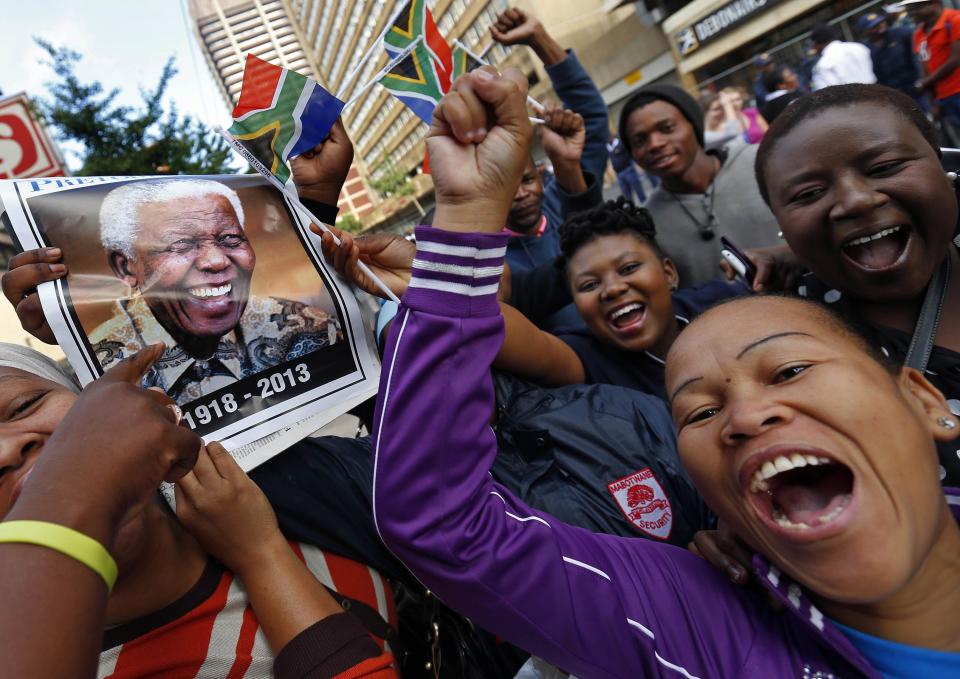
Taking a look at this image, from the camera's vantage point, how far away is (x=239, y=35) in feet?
344

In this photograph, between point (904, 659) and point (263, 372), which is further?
point (263, 372)

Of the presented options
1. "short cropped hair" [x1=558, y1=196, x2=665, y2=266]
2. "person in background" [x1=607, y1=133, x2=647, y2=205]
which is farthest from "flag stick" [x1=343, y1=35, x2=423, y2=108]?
"person in background" [x1=607, y1=133, x2=647, y2=205]

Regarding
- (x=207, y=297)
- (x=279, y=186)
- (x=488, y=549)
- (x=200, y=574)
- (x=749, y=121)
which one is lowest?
(x=488, y=549)

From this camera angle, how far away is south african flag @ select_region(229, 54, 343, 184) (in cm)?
154

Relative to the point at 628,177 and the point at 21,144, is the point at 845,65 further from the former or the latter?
the point at 21,144

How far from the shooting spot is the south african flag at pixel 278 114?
1.54 m

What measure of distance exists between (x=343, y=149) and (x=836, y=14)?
18331mm

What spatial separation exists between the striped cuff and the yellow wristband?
629 millimetres

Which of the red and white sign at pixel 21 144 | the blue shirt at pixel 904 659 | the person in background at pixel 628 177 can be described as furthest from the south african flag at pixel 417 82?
the person in background at pixel 628 177

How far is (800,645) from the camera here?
4.11 ft

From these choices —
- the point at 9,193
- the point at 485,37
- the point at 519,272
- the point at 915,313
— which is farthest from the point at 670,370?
the point at 485,37

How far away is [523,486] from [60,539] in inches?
42.9

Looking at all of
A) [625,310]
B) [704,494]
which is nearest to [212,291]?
[704,494]

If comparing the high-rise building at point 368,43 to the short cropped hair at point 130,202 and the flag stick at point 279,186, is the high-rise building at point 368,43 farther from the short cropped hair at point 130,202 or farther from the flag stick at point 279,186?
the short cropped hair at point 130,202
